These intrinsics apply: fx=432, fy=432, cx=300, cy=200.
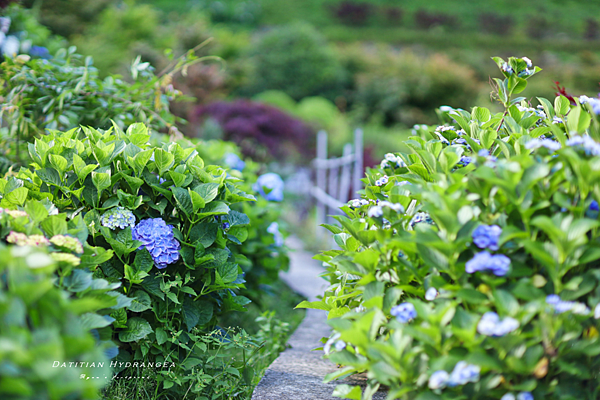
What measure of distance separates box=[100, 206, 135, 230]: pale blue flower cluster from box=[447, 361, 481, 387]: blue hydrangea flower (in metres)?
1.22

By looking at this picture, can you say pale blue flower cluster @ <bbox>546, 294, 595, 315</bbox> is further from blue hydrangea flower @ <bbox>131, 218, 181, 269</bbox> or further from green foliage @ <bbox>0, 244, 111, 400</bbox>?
blue hydrangea flower @ <bbox>131, 218, 181, 269</bbox>

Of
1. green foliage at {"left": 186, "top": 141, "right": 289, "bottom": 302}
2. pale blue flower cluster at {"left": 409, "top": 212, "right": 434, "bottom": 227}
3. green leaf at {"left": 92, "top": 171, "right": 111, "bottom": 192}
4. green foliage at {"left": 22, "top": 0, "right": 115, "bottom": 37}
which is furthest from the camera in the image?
green foliage at {"left": 22, "top": 0, "right": 115, "bottom": 37}

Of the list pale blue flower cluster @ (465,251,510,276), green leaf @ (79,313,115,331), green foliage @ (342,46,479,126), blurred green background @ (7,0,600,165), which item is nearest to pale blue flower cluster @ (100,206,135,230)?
green leaf @ (79,313,115,331)

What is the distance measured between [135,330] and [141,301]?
11 cm

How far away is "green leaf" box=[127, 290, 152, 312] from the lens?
1.59 m

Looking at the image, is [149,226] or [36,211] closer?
[36,211]

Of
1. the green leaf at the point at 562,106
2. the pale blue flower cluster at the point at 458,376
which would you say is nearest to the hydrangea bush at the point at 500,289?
the pale blue flower cluster at the point at 458,376

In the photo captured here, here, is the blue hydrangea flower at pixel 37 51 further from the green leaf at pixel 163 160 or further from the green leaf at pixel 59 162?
the green leaf at pixel 163 160

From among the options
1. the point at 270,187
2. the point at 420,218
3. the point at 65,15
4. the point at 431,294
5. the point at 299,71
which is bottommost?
the point at 431,294

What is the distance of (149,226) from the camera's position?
1.65m

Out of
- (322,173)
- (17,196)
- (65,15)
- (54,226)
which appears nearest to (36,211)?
(54,226)

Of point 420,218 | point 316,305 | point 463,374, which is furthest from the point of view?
point 316,305

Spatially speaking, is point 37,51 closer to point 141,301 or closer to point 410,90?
point 141,301

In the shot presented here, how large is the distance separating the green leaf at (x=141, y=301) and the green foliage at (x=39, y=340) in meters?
0.63
